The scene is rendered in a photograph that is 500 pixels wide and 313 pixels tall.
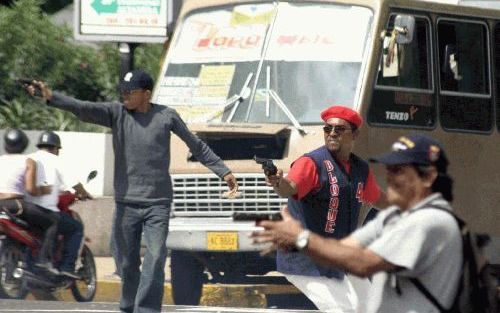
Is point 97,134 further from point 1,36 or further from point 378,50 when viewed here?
point 378,50

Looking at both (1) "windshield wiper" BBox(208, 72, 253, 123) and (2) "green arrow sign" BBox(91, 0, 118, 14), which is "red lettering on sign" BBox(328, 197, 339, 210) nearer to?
(1) "windshield wiper" BBox(208, 72, 253, 123)

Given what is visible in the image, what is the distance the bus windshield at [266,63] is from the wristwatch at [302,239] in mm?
8804

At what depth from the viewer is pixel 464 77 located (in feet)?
50.3

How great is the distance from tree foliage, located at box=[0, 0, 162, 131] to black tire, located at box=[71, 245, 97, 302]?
6125 mm

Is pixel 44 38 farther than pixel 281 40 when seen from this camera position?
Yes

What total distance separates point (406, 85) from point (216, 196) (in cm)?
199

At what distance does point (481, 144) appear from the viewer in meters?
15.3

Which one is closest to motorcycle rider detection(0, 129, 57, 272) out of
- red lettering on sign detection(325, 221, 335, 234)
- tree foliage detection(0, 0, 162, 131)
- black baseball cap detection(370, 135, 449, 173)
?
red lettering on sign detection(325, 221, 335, 234)

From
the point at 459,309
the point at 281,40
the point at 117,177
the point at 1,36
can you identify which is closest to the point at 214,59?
→ the point at 281,40

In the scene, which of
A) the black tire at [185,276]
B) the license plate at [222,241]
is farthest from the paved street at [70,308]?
the black tire at [185,276]

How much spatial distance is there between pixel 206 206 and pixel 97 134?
579cm

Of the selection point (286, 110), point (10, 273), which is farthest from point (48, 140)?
point (286, 110)

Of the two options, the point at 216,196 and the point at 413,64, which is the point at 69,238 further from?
the point at 413,64

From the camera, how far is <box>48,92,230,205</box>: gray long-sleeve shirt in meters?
11.1
